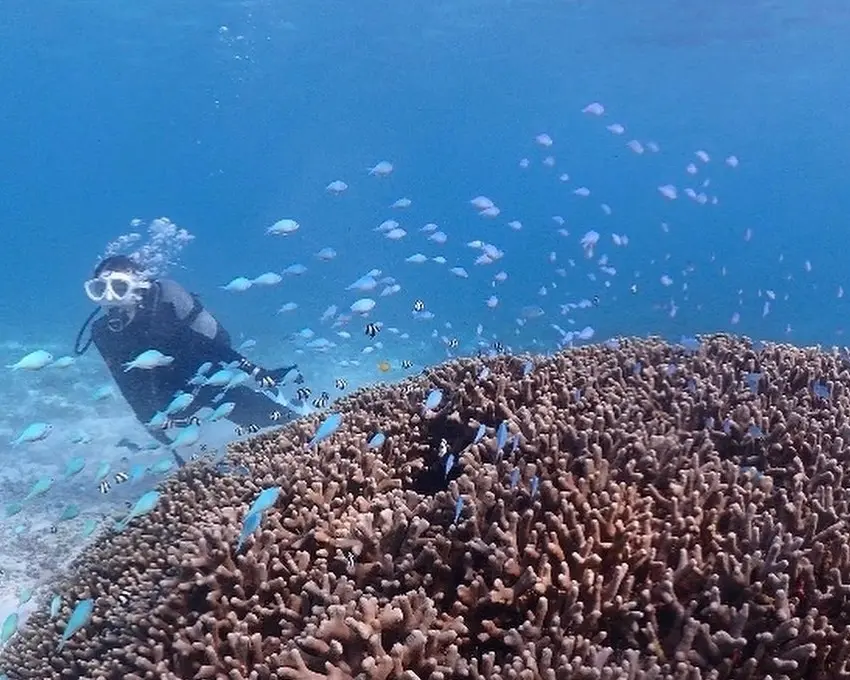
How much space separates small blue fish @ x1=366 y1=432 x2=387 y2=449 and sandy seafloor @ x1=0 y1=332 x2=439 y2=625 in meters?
2.44

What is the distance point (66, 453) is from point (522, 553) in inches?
664

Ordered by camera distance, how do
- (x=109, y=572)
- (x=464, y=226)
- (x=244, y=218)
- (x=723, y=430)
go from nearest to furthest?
1. (x=723, y=430)
2. (x=109, y=572)
3. (x=464, y=226)
4. (x=244, y=218)

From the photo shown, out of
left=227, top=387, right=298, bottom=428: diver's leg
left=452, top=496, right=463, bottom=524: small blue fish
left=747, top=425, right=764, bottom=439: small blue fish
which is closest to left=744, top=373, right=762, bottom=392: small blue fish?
left=747, top=425, right=764, bottom=439: small blue fish

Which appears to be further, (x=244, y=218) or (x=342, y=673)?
(x=244, y=218)

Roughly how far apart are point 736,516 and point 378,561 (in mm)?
1877

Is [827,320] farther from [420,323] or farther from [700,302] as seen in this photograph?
[420,323]

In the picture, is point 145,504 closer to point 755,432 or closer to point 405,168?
point 755,432

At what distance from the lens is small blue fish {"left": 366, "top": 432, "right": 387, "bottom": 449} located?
512 centimetres

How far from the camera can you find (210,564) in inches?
163

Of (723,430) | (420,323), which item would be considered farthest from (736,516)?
(420,323)

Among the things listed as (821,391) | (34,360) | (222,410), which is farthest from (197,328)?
(821,391)

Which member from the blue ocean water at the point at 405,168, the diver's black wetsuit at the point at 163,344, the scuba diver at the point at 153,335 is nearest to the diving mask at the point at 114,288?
the scuba diver at the point at 153,335

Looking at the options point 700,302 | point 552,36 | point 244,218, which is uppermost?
point 244,218

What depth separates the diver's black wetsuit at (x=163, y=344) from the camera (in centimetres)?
1153
